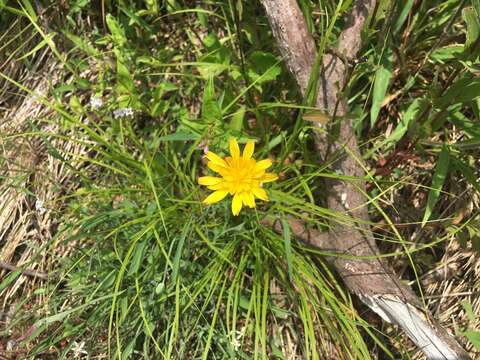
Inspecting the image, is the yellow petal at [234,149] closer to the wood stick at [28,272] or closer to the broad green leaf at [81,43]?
the broad green leaf at [81,43]

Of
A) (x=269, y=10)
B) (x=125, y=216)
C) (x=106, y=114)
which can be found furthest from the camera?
(x=106, y=114)

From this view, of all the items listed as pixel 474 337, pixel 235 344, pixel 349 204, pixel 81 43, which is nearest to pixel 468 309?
pixel 474 337

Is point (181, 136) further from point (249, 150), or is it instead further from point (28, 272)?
point (28, 272)

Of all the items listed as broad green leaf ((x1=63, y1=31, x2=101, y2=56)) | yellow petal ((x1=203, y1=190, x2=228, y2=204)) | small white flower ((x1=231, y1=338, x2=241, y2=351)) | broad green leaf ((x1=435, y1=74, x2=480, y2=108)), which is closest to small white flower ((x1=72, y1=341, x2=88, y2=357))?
small white flower ((x1=231, y1=338, x2=241, y2=351))

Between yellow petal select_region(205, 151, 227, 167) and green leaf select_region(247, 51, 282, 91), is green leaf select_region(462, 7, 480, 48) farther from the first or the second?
yellow petal select_region(205, 151, 227, 167)

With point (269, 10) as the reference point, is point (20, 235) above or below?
below

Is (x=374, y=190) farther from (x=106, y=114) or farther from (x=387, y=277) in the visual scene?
(x=106, y=114)

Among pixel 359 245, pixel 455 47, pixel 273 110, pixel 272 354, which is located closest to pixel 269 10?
pixel 273 110
